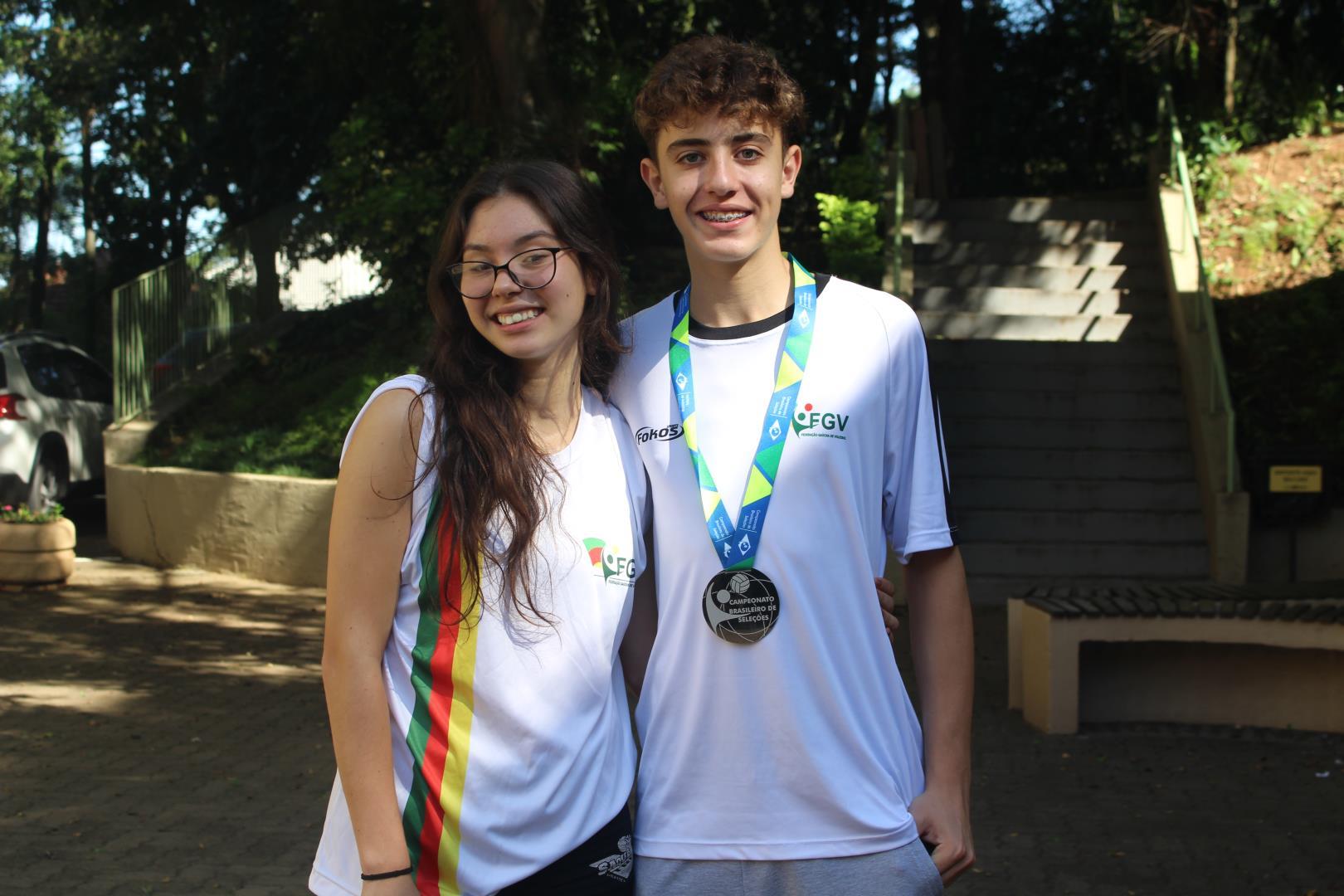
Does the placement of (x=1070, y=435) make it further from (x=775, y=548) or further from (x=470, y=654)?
(x=470, y=654)

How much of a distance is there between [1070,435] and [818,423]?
946 cm

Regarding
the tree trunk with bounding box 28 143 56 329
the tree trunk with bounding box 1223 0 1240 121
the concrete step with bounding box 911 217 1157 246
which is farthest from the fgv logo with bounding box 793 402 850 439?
the tree trunk with bounding box 28 143 56 329

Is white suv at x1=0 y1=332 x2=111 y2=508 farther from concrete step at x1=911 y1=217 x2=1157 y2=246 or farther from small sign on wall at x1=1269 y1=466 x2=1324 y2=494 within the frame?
small sign on wall at x1=1269 y1=466 x2=1324 y2=494

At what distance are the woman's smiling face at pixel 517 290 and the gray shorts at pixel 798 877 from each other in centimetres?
93

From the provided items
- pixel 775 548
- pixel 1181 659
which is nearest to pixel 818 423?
pixel 775 548

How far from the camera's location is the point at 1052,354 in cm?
1211

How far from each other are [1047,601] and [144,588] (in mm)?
7465

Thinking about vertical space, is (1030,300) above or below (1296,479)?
above

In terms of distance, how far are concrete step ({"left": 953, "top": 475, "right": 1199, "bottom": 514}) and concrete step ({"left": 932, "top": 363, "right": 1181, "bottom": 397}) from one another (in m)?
1.24

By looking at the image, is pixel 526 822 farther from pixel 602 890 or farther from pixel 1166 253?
pixel 1166 253

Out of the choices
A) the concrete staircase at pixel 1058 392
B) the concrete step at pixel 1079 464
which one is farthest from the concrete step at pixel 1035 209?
the concrete step at pixel 1079 464

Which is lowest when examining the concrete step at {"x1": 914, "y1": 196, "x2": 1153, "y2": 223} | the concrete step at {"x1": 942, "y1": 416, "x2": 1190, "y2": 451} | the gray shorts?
the gray shorts

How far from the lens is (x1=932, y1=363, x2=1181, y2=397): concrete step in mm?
11766

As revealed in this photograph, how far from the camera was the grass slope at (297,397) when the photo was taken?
1223 cm
